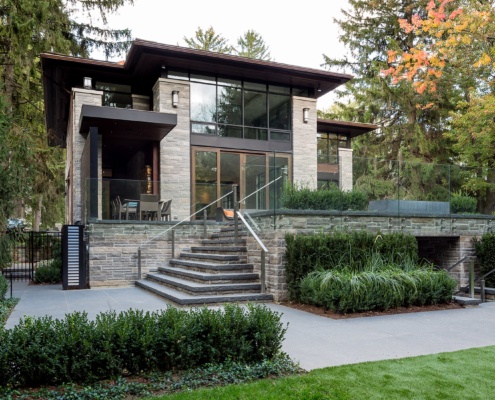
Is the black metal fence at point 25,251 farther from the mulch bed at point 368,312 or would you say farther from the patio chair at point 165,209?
the mulch bed at point 368,312

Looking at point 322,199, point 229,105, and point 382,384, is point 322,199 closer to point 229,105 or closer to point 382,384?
point 382,384

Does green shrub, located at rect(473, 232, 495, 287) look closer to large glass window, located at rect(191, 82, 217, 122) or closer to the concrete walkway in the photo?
the concrete walkway

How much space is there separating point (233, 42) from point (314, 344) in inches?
1292

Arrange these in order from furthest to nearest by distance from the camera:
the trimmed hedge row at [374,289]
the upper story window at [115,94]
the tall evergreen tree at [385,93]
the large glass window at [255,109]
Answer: the tall evergreen tree at [385,93] → the large glass window at [255,109] → the upper story window at [115,94] → the trimmed hedge row at [374,289]

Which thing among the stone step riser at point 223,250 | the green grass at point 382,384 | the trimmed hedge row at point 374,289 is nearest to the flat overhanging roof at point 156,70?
the stone step riser at point 223,250

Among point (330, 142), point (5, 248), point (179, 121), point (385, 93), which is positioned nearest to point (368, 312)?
point (5, 248)

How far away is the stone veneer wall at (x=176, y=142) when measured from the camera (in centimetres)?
1416

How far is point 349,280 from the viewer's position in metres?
7.38

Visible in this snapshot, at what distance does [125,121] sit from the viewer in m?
12.3

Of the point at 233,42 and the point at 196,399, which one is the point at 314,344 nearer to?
the point at 196,399

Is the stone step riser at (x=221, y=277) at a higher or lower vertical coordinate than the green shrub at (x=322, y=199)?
lower

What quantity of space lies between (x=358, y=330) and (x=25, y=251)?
47.9 ft

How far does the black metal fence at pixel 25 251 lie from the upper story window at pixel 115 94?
5.11 metres

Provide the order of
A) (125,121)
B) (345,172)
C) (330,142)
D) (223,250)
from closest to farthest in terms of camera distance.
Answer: (223,250)
(345,172)
(125,121)
(330,142)
